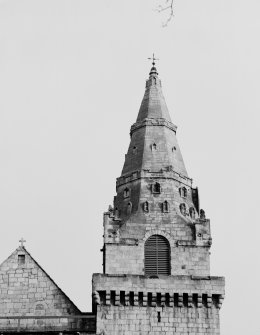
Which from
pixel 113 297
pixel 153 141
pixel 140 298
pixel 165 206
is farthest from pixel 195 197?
pixel 113 297

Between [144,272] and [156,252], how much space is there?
3.71 feet

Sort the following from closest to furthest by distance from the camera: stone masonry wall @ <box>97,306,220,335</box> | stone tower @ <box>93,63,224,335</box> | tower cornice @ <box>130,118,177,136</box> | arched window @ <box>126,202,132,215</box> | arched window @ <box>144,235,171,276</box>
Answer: stone masonry wall @ <box>97,306,220,335</box>, stone tower @ <box>93,63,224,335</box>, arched window @ <box>144,235,171,276</box>, arched window @ <box>126,202,132,215</box>, tower cornice @ <box>130,118,177,136</box>

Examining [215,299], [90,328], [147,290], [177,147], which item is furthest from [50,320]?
[177,147]

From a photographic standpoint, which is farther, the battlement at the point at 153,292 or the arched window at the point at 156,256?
the arched window at the point at 156,256

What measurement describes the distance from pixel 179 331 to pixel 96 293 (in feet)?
12.8

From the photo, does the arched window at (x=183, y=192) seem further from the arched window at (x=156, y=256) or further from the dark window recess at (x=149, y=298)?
the dark window recess at (x=149, y=298)

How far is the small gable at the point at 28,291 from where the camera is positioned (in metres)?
42.7

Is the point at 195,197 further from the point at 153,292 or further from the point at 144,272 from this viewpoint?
the point at 153,292

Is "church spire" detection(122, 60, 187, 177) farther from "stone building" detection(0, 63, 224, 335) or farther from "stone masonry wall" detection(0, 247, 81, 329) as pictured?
"stone masonry wall" detection(0, 247, 81, 329)

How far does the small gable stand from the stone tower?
6.84 feet

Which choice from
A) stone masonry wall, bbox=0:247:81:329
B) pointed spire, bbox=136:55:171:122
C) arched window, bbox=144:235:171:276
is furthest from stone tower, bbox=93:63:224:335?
stone masonry wall, bbox=0:247:81:329

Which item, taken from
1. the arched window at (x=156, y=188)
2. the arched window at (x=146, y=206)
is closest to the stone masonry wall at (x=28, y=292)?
the arched window at (x=146, y=206)

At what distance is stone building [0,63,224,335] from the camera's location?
41.2 meters

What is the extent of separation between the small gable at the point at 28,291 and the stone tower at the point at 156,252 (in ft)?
6.84
